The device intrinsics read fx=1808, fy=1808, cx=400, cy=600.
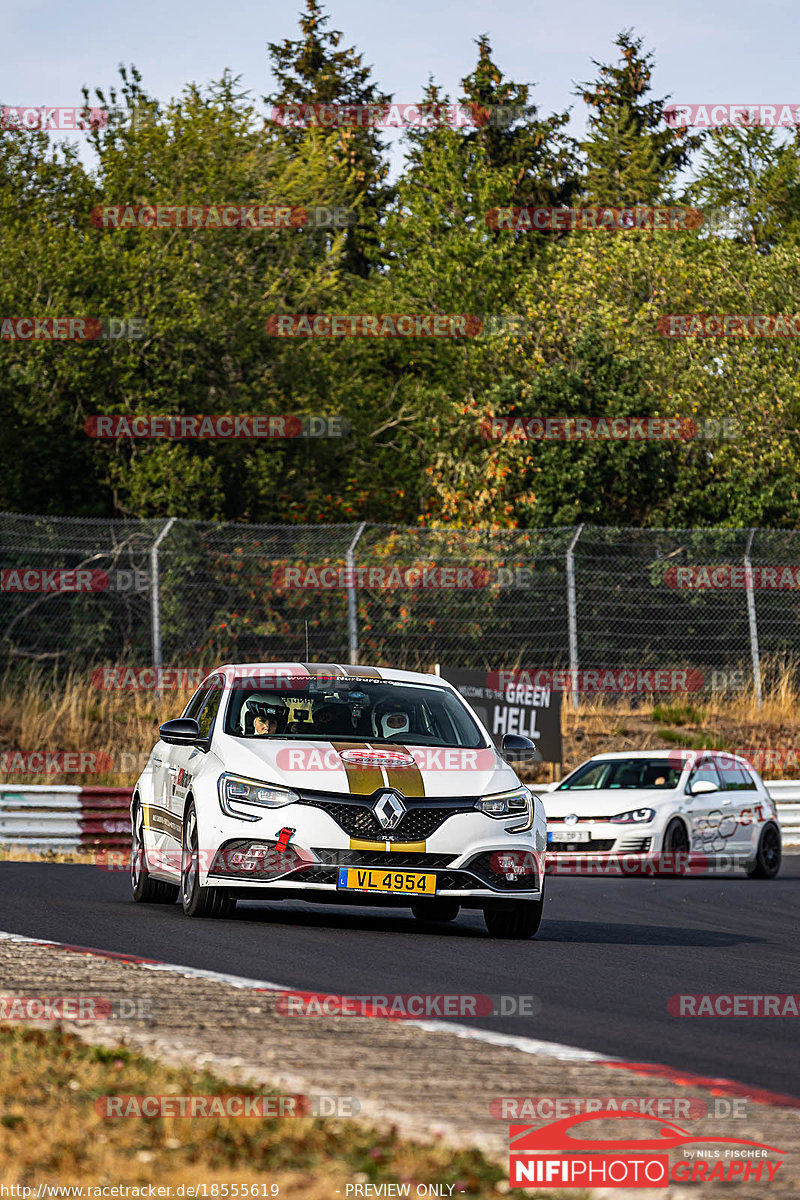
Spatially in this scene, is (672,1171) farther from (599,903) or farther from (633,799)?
(633,799)

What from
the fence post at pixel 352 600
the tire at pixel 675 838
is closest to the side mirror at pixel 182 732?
the tire at pixel 675 838

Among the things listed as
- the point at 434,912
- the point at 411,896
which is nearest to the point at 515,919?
the point at 411,896

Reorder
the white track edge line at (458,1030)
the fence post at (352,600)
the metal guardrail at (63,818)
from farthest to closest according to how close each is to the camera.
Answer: the fence post at (352,600), the metal guardrail at (63,818), the white track edge line at (458,1030)

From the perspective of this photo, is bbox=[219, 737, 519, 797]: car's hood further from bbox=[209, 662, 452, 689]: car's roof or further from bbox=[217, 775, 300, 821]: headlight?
bbox=[209, 662, 452, 689]: car's roof

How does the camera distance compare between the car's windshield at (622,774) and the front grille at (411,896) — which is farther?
the car's windshield at (622,774)

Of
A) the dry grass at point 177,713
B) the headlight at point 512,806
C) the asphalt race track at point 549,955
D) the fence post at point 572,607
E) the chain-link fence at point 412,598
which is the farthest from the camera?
the fence post at point 572,607

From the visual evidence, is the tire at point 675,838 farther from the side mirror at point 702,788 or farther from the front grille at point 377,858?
the front grille at point 377,858

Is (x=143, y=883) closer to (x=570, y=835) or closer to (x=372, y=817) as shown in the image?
(x=372, y=817)

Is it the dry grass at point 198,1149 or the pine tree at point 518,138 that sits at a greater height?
the pine tree at point 518,138

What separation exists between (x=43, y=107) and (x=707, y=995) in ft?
102

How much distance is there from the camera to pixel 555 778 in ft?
85.0

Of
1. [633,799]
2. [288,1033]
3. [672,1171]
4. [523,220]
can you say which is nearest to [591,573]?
[633,799]

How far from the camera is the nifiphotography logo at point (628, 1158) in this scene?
15.3 ft

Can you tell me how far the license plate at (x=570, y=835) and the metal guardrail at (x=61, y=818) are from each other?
480 cm
